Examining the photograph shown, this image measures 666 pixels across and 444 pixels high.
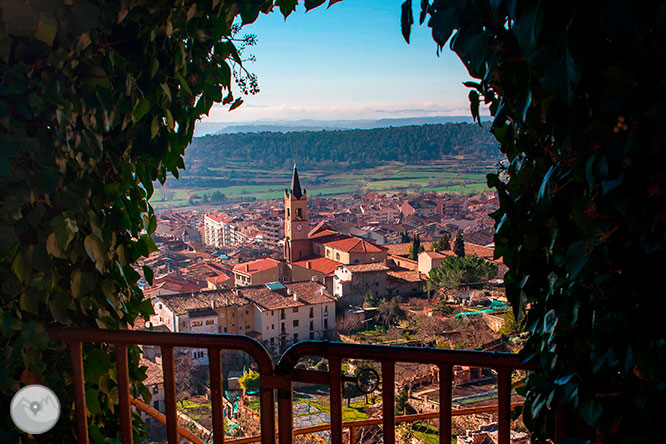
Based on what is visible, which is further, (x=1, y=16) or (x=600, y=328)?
(x=1, y=16)

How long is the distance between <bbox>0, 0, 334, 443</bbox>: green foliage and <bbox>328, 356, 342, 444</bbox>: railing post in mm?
717

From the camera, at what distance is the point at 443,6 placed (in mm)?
958

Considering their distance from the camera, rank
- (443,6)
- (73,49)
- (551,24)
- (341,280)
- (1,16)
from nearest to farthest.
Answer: (551,24)
(443,6)
(1,16)
(73,49)
(341,280)

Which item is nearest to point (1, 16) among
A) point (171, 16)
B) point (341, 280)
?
point (171, 16)

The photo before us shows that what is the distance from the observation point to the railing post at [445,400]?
1.31 metres

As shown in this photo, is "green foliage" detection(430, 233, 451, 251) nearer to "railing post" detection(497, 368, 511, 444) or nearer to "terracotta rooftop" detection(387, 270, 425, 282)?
"terracotta rooftop" detection(387, 270, 425, 282)

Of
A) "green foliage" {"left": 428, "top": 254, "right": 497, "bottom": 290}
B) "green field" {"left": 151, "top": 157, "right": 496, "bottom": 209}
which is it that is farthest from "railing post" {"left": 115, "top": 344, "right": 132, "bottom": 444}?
"green field" {"left": 151, "top": 157, "right": 496, "bottom": 209}

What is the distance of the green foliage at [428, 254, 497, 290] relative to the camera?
10.8 m

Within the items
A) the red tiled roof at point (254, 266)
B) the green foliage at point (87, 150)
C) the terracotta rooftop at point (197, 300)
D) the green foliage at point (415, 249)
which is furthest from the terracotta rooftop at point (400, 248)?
the green foliage at point (87, 150)

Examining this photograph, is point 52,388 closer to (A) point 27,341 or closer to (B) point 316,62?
(A) point 27,341

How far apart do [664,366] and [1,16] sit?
59.5 inches

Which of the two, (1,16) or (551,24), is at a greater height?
(1,16)

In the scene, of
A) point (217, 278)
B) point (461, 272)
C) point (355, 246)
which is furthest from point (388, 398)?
point (355, 246)

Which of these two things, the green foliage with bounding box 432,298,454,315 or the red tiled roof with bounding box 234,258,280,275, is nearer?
the green foliage with bounding box 432,298,454,315
